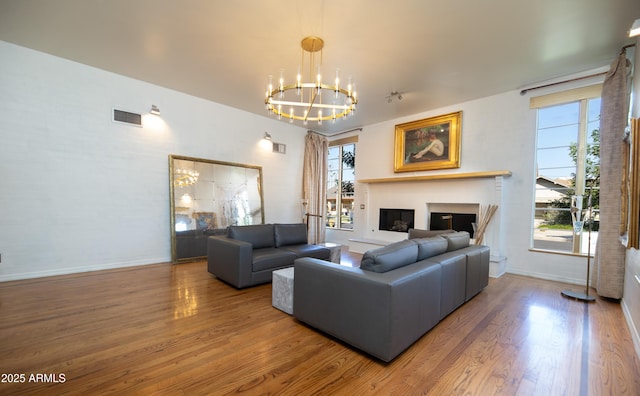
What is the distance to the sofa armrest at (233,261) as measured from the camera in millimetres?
3371

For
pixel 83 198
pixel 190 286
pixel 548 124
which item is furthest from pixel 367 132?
pixel 83 198

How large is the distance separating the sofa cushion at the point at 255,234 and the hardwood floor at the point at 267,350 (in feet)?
3.18

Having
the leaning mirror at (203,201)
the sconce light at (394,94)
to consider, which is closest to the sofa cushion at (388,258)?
the sconce light at (394,94)

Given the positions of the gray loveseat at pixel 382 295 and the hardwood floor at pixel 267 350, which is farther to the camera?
the gray loveseat at pixel 382 295

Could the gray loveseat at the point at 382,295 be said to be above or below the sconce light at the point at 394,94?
below

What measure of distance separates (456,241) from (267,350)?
2508 millimetres

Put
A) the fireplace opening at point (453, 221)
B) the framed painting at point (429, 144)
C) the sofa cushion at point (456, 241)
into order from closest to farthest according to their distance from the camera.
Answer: the sofa cushion at point (456, 241)
the fireplace opening at point (453, 221)
the framed painting at point (429, 144)

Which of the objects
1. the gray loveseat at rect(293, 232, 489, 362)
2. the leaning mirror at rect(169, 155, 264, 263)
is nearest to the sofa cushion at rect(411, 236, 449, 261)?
the gray loveseat at rect(293, 232, 489, 362)

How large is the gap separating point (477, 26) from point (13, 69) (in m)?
5.97

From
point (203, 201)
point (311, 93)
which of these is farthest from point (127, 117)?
point (311, 93)

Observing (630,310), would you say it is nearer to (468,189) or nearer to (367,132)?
(468,189)

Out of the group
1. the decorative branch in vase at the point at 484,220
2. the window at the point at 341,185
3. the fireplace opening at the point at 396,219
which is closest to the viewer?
the decorative branch in vase at the point at 484,220

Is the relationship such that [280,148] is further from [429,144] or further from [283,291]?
[283,291]

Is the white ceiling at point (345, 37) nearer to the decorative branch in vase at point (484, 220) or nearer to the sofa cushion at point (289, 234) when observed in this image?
the decorative branch in vase at point (484, 220)
